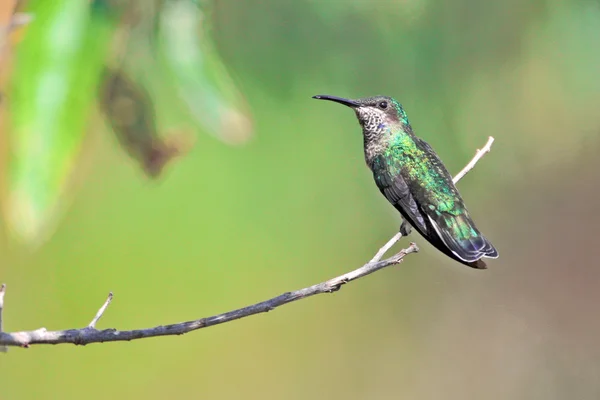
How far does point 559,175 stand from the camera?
81.6 inches

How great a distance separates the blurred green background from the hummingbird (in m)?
0.38

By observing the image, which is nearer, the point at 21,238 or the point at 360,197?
the point at 21,238

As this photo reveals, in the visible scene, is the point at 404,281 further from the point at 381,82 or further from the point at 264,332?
the point at 381,82

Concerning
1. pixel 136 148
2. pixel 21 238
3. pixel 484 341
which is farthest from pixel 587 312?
pixel 21 238

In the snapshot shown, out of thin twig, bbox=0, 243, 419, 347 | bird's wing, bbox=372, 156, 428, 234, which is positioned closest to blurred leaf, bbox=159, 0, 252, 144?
bird's wing, bbox=372, 156, 428, 234

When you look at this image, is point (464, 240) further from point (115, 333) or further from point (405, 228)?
point (115, 333)

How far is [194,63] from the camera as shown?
1509 mm

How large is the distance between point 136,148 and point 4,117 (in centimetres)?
31

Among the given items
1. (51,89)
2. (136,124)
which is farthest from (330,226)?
(51,89)

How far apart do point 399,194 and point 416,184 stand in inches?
1.5

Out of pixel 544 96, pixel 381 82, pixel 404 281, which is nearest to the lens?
pixel 381 82

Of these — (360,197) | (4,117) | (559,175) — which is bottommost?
(4,117)

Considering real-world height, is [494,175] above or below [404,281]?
above

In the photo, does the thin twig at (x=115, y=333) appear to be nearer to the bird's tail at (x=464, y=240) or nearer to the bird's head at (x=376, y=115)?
the bird's tail at (x=464, y=240)
